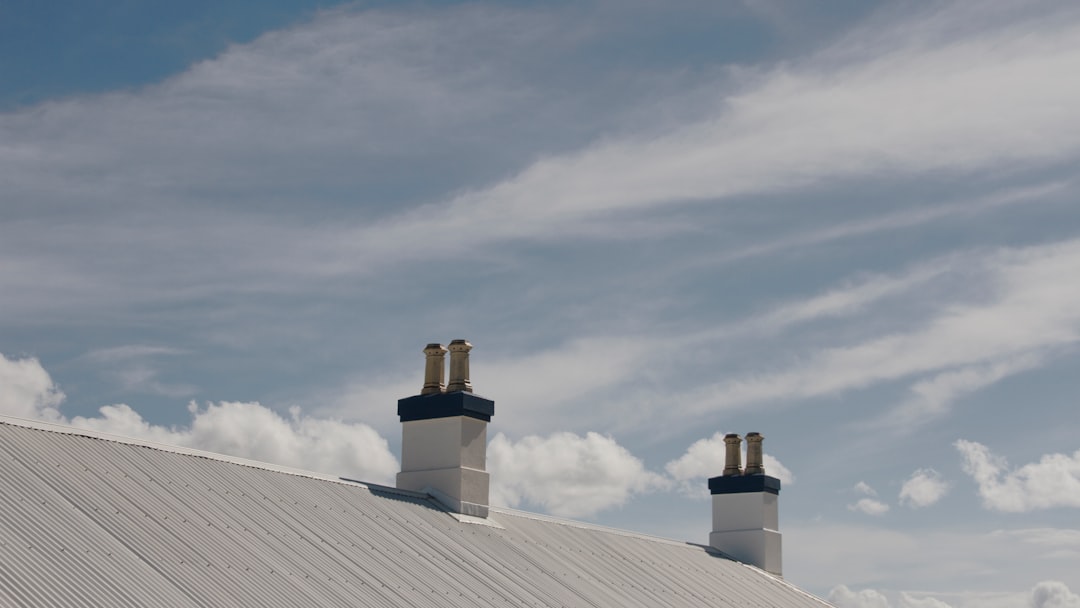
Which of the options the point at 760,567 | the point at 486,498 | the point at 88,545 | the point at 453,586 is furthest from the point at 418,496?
the point at 760,567

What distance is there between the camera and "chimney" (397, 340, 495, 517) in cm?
2267

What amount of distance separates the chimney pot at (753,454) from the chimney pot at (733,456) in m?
0.22

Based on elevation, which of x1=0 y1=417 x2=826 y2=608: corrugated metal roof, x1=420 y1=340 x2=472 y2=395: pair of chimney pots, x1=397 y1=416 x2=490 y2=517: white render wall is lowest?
x1=0 y1=417 x2=826 y2=608: corrugated metal roof

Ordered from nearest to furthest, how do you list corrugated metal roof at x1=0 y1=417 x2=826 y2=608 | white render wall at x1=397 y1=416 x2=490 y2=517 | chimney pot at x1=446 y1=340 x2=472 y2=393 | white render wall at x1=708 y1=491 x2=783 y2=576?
corrugated metal roof at x1=0 y1=417 x2=826 y2=608
white render wall at x1=397 y1=416 x2=490 y2=517
chimney pot at x1=446 y1=340 x2=472 y2=393
white render wall at x1=708 y1=491 x2=783 y2=576

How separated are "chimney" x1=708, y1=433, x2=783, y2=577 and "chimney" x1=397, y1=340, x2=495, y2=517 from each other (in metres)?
11.1

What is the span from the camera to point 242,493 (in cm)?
1778

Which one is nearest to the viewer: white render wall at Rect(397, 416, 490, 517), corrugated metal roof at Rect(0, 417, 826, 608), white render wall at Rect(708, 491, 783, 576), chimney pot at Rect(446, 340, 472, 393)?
corrugated metal roof at Rect(0, 417, 826, 608)

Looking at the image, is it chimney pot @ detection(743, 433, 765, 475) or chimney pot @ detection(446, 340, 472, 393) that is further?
chimney pot @ detection(743, 433, 765, 475)

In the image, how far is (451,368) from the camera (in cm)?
2439

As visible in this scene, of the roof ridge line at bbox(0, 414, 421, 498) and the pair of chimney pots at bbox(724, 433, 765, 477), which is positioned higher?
the pair of chimney pots at bbox(724, 433, 765, 477)

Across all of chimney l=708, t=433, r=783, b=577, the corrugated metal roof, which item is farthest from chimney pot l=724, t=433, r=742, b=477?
the corrugated metal roof

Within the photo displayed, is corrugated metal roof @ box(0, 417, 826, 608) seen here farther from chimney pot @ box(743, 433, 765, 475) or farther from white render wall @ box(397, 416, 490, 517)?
chimney pot @ box(743, 433, 765, 475)

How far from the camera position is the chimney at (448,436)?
22672 millimetres

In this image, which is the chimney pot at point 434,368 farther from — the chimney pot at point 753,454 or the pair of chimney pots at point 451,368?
the chimney pot at point 753,454
